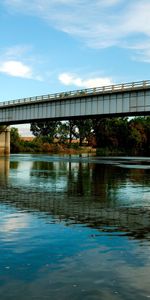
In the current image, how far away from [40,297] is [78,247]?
14.1ft

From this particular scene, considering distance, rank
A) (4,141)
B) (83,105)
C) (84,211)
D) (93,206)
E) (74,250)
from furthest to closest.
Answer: (4,141) → (83,105) → (93,206) → (84,211) → (74,250)

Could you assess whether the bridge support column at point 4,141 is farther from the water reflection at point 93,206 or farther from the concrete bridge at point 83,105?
the water reflection at point 93,206

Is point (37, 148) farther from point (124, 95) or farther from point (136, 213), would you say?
point (136, 213)

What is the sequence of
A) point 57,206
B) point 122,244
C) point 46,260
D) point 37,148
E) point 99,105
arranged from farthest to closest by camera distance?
1. point 37,148
2. point 99,105
3. point 57,206
4. point 122,244
5. point 46,260

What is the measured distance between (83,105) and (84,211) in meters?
60.4

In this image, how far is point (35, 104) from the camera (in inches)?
3718

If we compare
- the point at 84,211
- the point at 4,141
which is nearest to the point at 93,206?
the point at 84,211

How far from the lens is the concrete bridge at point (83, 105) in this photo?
67688 millimetres

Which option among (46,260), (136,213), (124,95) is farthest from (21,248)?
(124,95)

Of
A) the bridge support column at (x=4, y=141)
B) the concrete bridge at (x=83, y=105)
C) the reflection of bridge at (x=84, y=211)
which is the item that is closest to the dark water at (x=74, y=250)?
the reflection of bridge at (x=84, y=211)

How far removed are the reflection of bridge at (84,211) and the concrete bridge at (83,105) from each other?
43161mm

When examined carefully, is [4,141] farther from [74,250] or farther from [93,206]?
[74,250]

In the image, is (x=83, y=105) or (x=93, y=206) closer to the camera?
(x=93, y=206)

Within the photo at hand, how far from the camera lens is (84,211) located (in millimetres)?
20359
